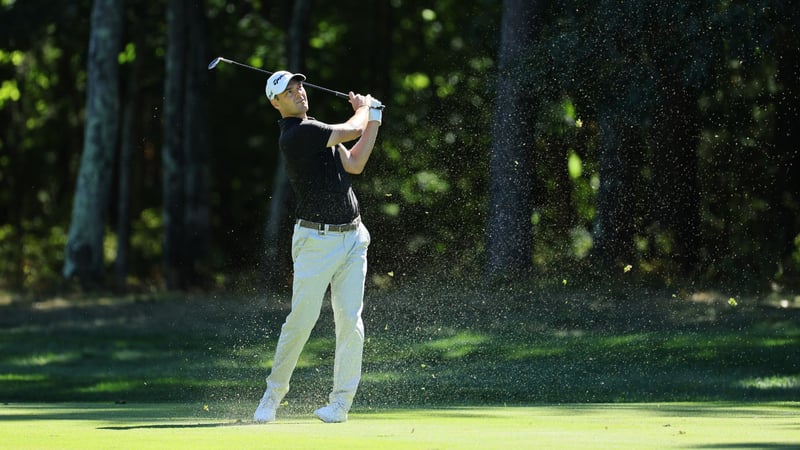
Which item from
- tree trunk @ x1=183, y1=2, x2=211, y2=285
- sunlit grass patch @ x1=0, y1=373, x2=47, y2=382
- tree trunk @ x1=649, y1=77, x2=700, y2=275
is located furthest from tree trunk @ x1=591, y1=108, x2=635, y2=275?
tree trunk @ x1=183, y1=2, x2=211, y2=285

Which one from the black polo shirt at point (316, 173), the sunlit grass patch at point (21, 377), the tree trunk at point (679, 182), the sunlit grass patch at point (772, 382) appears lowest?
the sunlit grass patch at point (21, 377)

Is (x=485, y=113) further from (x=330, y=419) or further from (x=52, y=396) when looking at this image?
(x=330, y=419)

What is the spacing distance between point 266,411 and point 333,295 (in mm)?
798

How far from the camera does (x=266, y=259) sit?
28.0 meters

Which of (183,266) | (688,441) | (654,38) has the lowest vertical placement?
(183,266)

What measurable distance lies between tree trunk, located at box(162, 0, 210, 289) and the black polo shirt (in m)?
19.6

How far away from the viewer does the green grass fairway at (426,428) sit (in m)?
8.26

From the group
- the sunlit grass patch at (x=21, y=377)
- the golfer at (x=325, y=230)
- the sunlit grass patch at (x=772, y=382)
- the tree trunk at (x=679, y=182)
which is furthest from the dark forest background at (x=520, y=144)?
the golfer at (x=325, y=230)

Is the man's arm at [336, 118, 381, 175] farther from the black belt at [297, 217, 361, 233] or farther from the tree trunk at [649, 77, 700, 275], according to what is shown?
the tree trunk at [649, 77, 700, 275]

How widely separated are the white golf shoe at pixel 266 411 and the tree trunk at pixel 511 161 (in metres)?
10.7

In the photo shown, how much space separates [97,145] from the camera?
1106 inches

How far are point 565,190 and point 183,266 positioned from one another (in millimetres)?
8698

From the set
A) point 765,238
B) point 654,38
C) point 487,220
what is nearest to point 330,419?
point 654,38

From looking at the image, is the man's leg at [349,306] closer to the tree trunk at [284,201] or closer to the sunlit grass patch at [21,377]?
the sunlit grass patch at [21,377]
